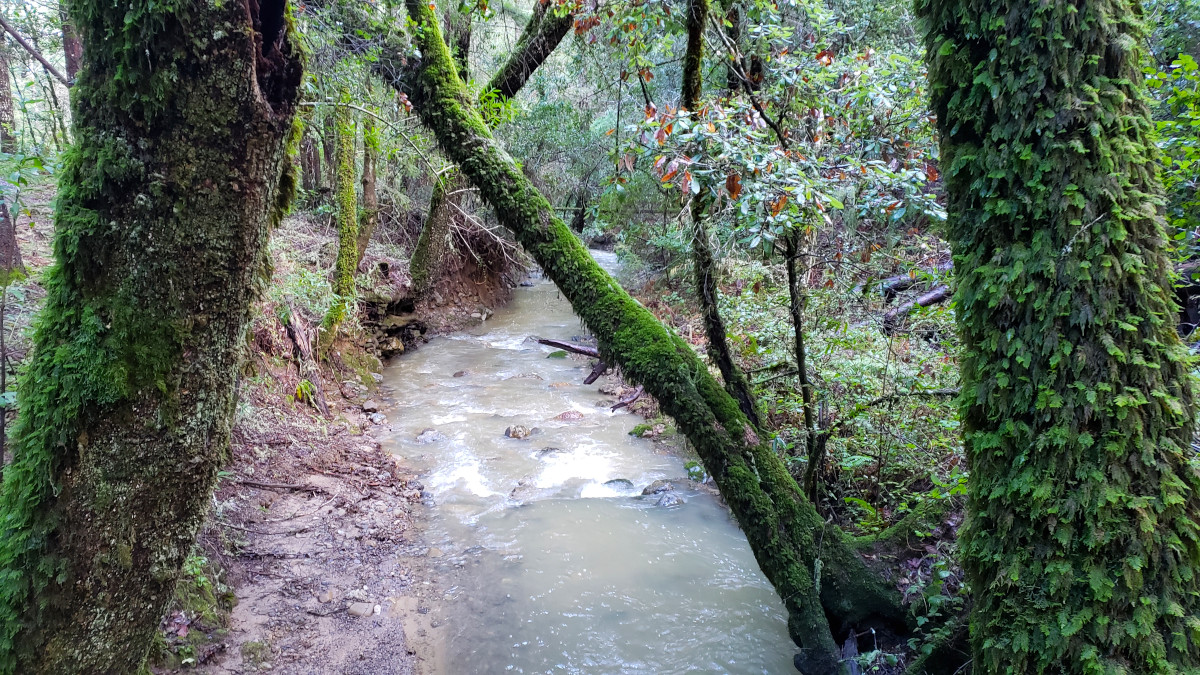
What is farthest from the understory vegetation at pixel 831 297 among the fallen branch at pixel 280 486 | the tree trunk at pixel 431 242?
the tree trunk at pixel 431 242

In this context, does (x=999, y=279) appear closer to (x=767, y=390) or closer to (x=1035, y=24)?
(x=1035, y=24)

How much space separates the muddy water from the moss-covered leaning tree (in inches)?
85.7

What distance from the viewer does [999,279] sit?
1996 mm

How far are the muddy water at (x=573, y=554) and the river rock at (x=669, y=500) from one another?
0.09 meters

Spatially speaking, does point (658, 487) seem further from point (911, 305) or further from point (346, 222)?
point (346, 222)

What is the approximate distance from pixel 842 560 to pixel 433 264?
981 cm

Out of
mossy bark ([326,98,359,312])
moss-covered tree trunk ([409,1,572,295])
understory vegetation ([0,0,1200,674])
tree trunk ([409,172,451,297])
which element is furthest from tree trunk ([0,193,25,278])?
tree trunk ([409,172,451,297])

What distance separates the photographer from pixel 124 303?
1587mm

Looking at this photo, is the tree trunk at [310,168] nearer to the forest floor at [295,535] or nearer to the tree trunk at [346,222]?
the tree trunk at [346,222]

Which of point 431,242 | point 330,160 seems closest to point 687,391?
point 431,242

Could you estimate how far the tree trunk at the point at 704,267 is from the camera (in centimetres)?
388

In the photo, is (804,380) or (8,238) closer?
(8,238)

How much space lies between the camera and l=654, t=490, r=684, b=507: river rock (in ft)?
18.7

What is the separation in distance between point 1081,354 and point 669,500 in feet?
14.1
